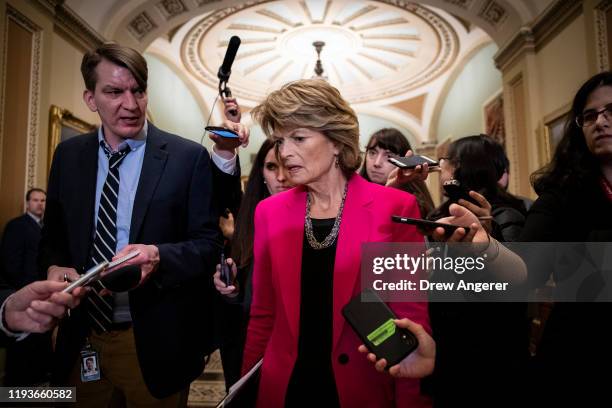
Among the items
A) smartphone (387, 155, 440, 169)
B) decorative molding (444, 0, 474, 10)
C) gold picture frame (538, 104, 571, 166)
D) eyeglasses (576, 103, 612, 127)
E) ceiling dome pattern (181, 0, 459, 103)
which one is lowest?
smartphone (387, 155, 440, 169)

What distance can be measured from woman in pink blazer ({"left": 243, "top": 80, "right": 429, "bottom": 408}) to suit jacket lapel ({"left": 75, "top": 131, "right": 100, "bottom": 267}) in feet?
1.88

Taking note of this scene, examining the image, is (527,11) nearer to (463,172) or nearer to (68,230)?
(463,172)

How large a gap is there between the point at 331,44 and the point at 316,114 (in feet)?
29.2

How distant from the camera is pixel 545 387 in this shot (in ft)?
4.42

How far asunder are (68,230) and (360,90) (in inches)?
455

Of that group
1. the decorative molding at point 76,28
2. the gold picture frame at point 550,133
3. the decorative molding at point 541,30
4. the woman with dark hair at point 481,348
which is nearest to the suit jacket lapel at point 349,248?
the woman with dark hair at point 481,348

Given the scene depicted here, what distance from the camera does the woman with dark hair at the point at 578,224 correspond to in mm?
1288

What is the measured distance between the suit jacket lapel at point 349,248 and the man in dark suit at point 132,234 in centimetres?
49

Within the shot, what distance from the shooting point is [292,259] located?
143 centimetres

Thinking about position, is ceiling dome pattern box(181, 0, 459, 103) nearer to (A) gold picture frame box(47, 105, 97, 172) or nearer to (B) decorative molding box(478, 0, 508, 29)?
(B) decorative molding box(478, 0, 508, 29)

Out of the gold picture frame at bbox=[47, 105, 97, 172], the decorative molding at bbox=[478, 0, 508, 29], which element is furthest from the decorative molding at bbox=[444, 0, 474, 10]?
the gold picture frame at bbox=[47, 105, 97, 172]

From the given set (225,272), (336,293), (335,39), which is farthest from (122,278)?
(335,39)

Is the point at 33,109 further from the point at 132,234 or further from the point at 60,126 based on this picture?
the point at 132,234

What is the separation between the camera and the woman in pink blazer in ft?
4.35
